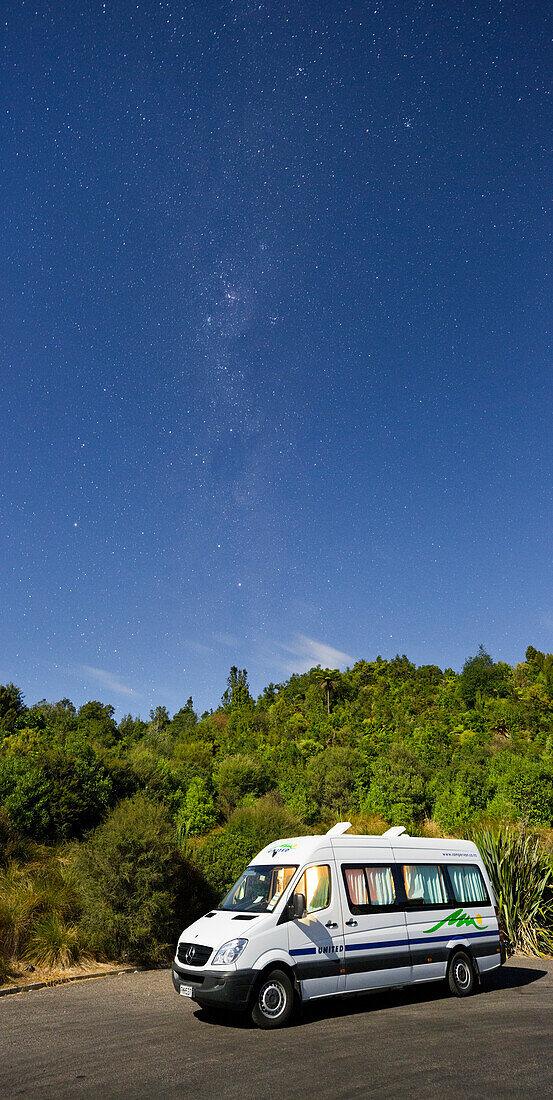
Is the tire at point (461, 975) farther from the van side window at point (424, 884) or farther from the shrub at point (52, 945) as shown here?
the shrub at point (52, 945)

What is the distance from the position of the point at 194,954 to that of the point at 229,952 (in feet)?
2.39

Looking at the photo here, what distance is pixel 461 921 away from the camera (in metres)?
11.1

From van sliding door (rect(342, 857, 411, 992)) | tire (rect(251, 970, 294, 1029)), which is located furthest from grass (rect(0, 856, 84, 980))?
van sliding door (rect(342, 857, 411, 992))

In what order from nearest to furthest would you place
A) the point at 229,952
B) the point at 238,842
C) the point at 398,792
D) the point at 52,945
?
the point at 229,952 → the point at 52,945 → the point at 238,842 → the point at 398,792

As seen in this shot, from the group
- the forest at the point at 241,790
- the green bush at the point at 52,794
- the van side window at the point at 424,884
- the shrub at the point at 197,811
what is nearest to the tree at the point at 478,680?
the forest at the point at 241,790

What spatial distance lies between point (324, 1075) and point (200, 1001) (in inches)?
98.8

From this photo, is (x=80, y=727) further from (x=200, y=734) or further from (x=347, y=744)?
(x=347, y=744)

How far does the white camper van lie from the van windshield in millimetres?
20

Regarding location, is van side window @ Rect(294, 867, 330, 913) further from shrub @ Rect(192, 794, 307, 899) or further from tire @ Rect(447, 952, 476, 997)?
shrub @ Rect(192, 794, 307, 899)

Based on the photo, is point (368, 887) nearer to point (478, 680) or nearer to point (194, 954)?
point (194, 954)

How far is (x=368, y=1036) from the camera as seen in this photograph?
7.83 metres

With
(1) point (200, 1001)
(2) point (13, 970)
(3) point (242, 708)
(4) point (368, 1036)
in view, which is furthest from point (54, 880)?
(3) point (242, 708)

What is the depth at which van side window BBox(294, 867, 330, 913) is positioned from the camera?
9234 millimetres

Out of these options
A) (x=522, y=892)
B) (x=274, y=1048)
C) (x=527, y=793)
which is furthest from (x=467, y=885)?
(x=527, y=793)
